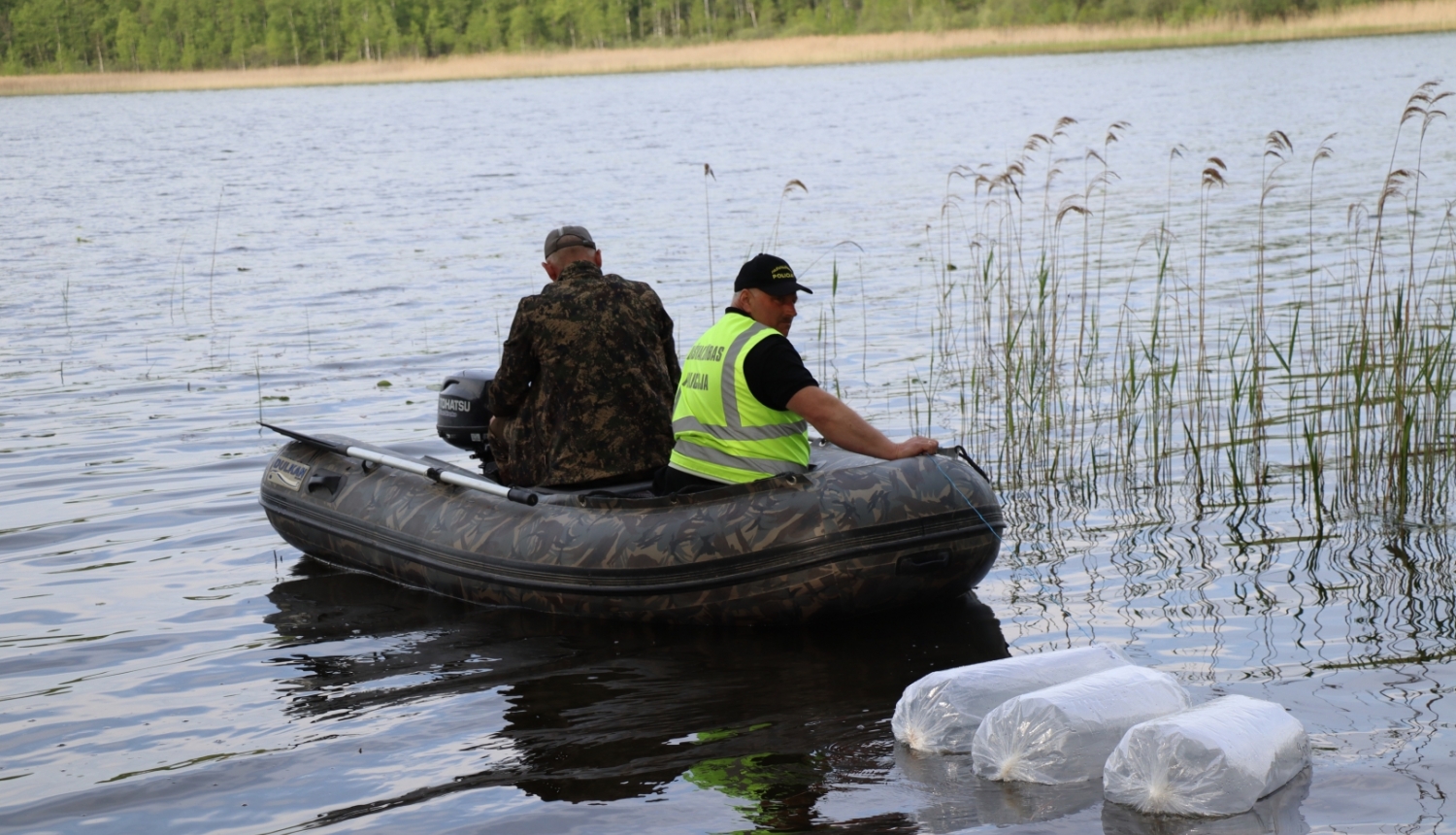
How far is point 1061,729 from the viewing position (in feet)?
13.4

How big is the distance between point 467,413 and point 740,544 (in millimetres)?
1969

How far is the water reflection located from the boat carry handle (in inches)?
19.4

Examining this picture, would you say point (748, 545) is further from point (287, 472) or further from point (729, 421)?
point (287, 472)

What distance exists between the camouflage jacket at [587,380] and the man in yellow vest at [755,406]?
0.40m

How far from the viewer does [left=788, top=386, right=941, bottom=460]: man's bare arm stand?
547 centimetres

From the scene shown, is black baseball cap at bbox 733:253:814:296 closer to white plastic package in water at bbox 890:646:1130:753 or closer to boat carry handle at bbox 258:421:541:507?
boat carry handle at bbox 258:421:541:507

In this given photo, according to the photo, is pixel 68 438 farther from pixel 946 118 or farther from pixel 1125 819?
pixel 946 118

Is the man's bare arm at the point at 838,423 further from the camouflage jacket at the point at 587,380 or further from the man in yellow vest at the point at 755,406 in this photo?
the camouflage jacket at the point at 587,380

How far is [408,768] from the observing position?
4566mm

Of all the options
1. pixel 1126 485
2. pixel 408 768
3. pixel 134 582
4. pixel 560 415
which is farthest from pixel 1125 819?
pixel 134 582

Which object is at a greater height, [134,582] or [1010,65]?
[1010,65]

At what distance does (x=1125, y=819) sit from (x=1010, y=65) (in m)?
43.5

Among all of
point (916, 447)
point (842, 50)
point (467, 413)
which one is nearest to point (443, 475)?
point (467, 413)

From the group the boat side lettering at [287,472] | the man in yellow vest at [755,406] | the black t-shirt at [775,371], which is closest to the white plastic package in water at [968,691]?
the man in yellow vest at [755,406]
